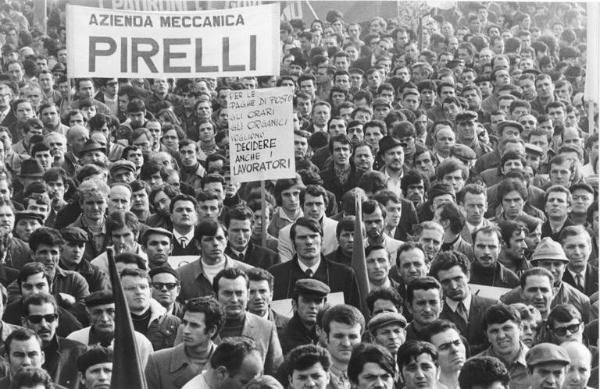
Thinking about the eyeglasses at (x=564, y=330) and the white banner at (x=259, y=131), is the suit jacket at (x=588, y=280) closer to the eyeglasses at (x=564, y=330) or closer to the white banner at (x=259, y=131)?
the eyeglasses at (x=564, y=330)

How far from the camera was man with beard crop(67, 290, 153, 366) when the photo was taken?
9823 millimetres

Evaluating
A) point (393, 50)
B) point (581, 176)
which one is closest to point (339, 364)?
point (581, 176)

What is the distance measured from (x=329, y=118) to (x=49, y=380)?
28.2 ft

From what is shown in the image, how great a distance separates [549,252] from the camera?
37.4ft

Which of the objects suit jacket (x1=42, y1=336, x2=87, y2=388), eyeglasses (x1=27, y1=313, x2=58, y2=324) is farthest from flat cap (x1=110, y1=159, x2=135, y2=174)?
suit jacket (x1=42, y1=336, x2=87, y2=388)

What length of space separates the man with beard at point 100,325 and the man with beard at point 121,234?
4.59ft

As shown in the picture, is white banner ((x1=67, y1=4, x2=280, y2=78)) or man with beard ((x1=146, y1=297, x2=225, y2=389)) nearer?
man with beard ((x1=146, y1=297, x2=225, y2=389))

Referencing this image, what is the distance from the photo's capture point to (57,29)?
22.9 meters

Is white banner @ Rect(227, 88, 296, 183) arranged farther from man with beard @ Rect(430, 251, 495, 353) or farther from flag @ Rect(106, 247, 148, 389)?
flag @ Rect(106, 247, 148, 389)

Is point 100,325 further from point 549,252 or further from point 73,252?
point 549,252

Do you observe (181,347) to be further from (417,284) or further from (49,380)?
(417,284)

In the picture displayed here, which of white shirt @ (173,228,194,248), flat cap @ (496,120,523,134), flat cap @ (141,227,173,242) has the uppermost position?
flat cap @ (496,120,523,134)

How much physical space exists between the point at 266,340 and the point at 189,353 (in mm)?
655

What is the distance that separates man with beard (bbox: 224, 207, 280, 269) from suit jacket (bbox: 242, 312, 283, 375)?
1.91 metres
